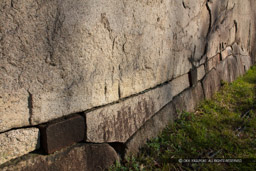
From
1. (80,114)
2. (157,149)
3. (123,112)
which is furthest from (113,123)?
(157,149)

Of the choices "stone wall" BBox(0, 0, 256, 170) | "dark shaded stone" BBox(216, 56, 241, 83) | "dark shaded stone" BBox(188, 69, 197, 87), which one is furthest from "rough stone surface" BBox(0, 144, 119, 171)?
"dark shaded stone" BBox(216, 56, 241, 83)

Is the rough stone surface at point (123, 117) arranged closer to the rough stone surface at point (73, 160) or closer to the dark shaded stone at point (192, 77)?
the rough stone surface at point (73, 160)

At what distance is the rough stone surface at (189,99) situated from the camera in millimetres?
2313

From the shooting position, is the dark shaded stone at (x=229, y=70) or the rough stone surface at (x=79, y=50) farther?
the dark shaded stone at (x=229, y=70)

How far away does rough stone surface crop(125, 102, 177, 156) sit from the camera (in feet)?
5.11

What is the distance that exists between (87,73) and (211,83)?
8.23 ft

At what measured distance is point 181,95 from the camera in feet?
7.86

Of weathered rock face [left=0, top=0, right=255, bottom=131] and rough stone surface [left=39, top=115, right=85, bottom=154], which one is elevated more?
weathered rock face [left=0, top=0, right=255, bottom=131]

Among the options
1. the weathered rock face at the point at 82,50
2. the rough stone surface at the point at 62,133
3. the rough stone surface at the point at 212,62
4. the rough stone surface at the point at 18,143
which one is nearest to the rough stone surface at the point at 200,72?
the rough stone surface at the point at 212,62

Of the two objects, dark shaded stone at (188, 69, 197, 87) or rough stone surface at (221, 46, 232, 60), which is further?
rough stone surface at (221, 46, 232, 60)

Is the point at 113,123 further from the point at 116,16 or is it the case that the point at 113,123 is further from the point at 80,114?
the point at 116,16

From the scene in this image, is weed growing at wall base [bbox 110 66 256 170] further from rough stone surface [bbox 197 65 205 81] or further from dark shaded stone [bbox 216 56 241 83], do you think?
dark shaded stone [bbox 216 56 241 83]

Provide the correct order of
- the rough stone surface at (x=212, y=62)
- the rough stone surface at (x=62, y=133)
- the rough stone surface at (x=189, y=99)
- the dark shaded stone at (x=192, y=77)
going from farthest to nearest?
the rough stone surface at (x=212, y=62), the dark shaded stone at (x=192, y=77), the rough stone surface at (x=189, y=99), the rough stone surface at (x=62, y=133)

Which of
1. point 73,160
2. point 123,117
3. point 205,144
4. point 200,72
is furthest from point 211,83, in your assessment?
point 73,160
